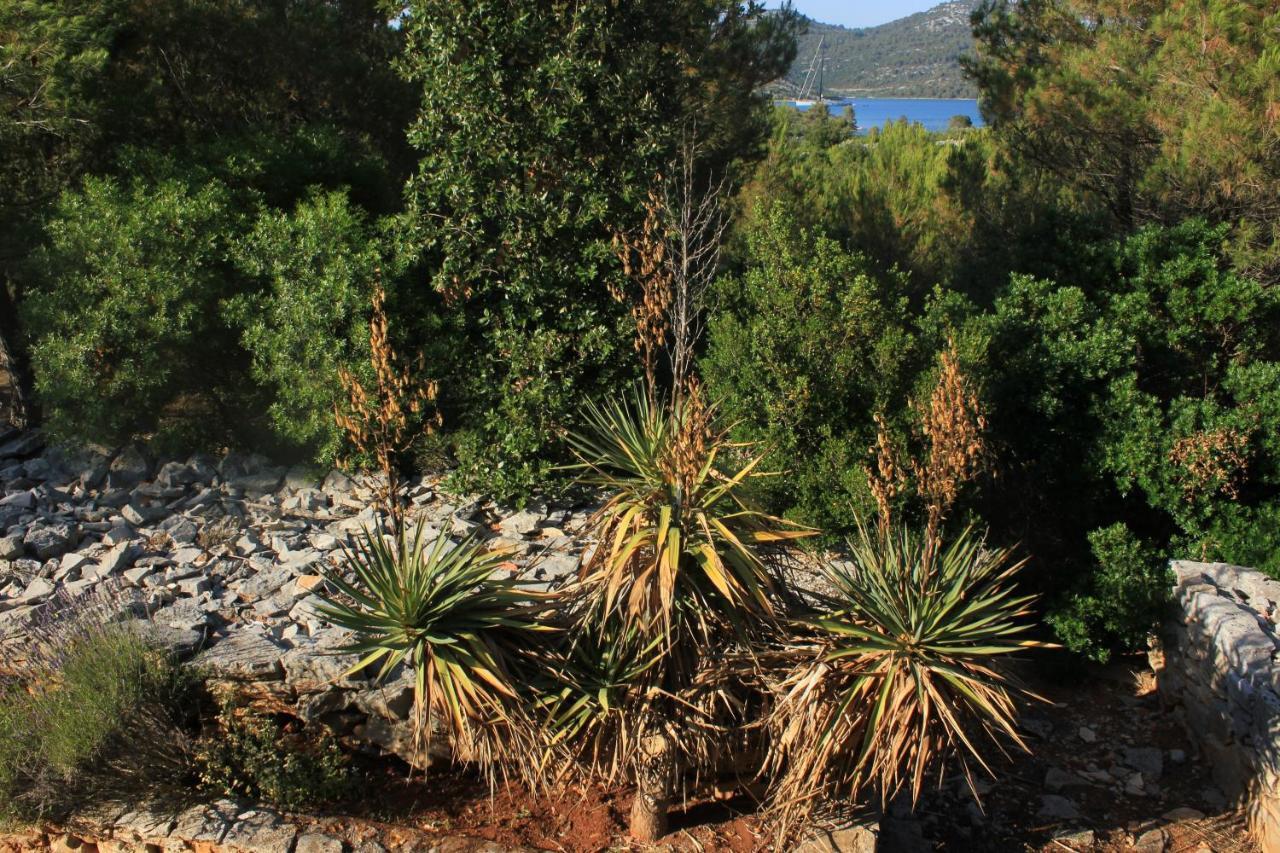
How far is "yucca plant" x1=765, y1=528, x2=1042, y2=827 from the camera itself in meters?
4.82

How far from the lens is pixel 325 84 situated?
11977 millimetres

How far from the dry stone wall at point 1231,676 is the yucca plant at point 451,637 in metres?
4.34

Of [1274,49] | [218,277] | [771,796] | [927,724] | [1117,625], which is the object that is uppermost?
[1274,49]

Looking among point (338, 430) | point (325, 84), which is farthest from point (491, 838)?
point (325, 84)

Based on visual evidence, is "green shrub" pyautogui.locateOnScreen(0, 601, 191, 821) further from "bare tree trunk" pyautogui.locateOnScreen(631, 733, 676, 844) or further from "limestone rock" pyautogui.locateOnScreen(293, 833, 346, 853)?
"bare tree trunk" pyautogui.locateOnScreen(631, 733, 676, 844)

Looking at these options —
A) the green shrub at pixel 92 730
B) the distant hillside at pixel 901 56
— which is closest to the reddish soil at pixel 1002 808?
the green shrub at pixel 92 730

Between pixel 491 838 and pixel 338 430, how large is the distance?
12.9 feet

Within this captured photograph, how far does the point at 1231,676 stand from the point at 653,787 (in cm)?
392

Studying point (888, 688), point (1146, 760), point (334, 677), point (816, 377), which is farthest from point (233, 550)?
point (1146, 760)

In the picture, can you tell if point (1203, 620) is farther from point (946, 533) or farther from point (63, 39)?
point (63, 39)

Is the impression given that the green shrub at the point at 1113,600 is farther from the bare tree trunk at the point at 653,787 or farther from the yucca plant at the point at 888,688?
the bare tree trunk at the point at 653,787

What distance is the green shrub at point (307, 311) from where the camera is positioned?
8.50 metres

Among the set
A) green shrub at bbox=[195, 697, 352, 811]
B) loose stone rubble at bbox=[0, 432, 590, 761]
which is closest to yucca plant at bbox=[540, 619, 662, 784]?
loose stone rubble at bbox=[0, 432, 590, 761]

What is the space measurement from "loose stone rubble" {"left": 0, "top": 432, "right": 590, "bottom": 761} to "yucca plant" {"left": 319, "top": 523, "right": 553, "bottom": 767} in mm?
671
